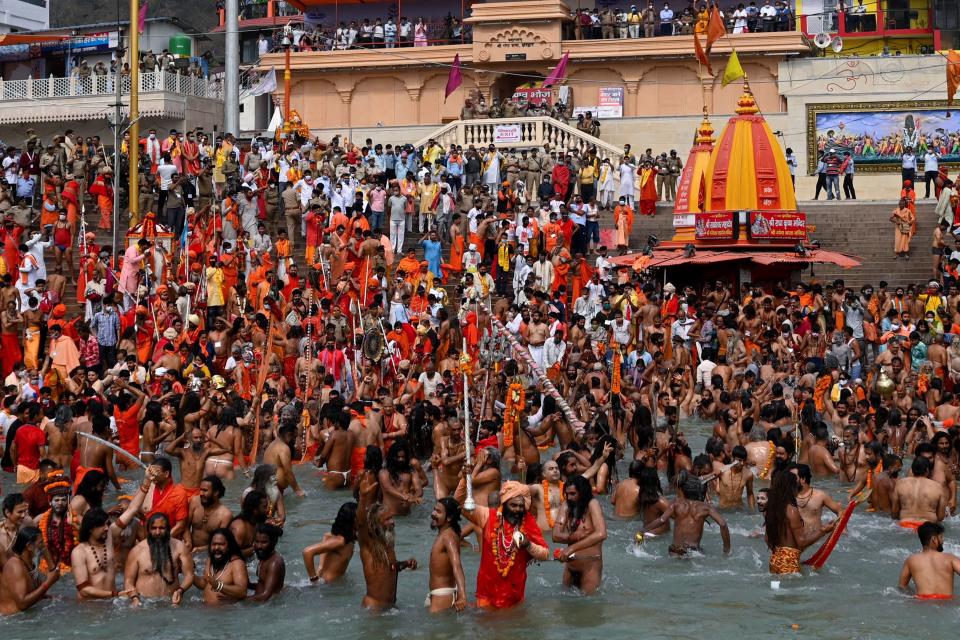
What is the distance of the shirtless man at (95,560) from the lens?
11320 millimetres

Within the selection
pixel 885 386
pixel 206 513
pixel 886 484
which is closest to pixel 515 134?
pixel 885 386

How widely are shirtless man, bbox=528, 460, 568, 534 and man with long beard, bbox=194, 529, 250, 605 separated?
99.3 inches

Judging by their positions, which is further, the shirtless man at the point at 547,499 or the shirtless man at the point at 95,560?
the shirtless man at the point at 547,499

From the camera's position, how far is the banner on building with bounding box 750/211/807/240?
25234mm

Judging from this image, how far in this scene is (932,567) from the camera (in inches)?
447

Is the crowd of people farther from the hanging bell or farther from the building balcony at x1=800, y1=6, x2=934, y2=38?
the building balcony at x1=800, y1=6, x2=934, y2=38

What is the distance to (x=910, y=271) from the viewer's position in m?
25.4

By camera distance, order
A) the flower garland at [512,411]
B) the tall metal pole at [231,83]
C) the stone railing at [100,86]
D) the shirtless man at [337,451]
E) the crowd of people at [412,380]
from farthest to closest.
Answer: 1. the stone railing at [100,86]
2. the tall metal pole at [231,83]
3. the flower garland at [512,411]
4. the shirtless man at [337,451]
5. the crowd of people at [412,380]

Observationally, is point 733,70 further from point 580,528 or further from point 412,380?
point 580,528

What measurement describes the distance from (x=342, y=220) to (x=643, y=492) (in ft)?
38.0

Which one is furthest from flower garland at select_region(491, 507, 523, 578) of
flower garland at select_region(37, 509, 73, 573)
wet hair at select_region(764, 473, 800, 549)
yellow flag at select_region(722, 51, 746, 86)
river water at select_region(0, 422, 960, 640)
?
yellow flag at select_region(722, 51, 746, 86)

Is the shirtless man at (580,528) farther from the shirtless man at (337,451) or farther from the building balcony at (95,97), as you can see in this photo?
the building balcony at (95,97)

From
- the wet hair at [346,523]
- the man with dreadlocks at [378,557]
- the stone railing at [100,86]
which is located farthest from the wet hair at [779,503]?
the stone railing at [100,86]

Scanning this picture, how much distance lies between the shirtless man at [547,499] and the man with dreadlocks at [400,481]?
1.35 meters
